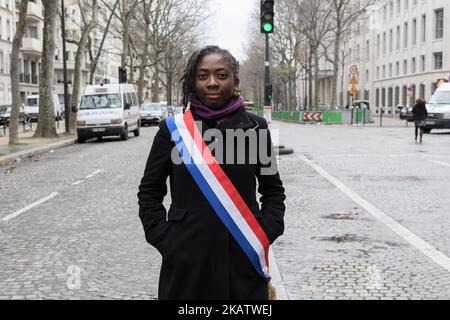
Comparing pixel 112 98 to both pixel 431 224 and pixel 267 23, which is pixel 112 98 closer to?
pixel 267 23

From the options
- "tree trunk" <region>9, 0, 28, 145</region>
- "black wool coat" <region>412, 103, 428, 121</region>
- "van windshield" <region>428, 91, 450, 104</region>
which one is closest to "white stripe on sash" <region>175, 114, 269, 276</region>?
"tree trunk" <region>9, 0, 28, 145</region>

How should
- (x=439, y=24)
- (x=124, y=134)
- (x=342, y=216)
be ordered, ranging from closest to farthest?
(x=342, y=216), (x=124, y=134), (x=439, y=24)

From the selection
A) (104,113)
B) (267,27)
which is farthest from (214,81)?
(104,113)

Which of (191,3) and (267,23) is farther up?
(191,3)

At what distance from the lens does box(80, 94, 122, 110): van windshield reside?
25391 millimetres

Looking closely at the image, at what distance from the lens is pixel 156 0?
51.7 metres

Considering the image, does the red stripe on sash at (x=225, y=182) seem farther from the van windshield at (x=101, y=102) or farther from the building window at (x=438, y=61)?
the building window at (x=438, y=61)

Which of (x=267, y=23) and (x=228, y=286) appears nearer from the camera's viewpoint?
(x=228, y=286)

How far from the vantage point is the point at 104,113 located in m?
24.8

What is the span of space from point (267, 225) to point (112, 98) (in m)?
23.7

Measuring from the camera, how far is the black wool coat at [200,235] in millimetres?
2471

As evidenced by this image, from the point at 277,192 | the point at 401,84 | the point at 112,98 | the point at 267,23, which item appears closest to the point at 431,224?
the point at 277,192

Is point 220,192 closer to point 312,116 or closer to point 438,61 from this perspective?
point 312,116

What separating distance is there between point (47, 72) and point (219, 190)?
78.7 ft
